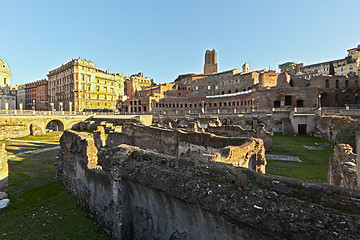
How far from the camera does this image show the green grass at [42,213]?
650cm

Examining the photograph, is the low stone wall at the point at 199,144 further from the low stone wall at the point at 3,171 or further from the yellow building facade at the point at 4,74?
the yellow building facade at the point at 4,74

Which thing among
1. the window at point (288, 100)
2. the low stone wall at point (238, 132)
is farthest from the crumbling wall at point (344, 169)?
the window at point (288, 100)

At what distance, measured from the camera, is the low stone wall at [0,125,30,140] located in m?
33.1

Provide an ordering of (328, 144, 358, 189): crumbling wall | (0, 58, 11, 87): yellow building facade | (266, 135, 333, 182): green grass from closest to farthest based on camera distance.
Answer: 1. (328, 144, 358, 189): crumbling wall
2. (266, 135, 333, 182): green grass
3. (0, 58, 11, 87): yellow building facade

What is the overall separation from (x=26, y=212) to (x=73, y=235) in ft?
12.0

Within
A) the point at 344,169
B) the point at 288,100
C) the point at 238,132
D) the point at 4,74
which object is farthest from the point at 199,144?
the point at 4,74

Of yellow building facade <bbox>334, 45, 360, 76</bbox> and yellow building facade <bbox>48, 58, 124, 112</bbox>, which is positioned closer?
yellow building facade <bbox>334, 45, 360, 76</bbox>

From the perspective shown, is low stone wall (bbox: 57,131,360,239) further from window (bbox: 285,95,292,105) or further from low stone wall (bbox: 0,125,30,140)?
window (bbox: 285,95,292,105)

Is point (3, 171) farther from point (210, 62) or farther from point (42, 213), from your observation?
point (210, 62)

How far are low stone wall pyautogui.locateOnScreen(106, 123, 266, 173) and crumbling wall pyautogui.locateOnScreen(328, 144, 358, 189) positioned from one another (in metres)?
3.14

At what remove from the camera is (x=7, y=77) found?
70.5m

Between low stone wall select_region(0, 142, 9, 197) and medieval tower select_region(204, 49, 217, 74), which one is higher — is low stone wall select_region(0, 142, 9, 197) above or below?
below

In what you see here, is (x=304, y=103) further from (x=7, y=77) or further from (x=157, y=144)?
Answer: (x=7, y=77)

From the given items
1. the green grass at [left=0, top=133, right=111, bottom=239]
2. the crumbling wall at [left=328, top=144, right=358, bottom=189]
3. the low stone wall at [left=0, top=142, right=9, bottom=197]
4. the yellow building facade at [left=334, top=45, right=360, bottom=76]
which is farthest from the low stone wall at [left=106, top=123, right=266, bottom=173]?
the yellow building facade at [left=334, top=45, right=360, bottom=76]
